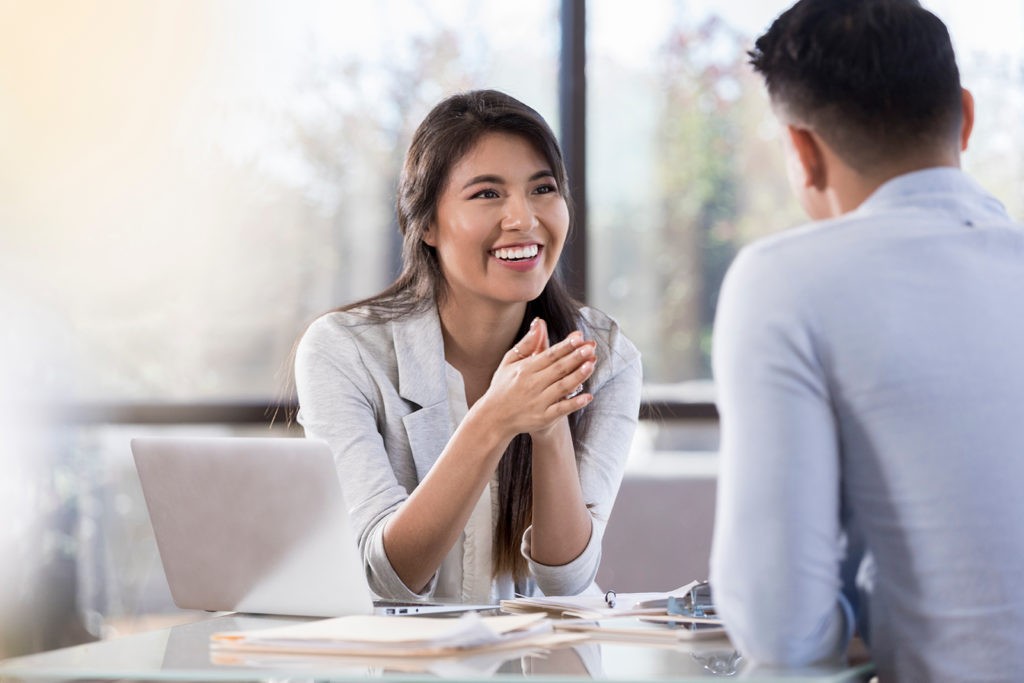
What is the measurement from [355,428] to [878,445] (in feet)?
3.72

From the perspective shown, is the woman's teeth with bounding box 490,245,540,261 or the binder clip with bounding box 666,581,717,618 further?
the woman's teeth with bounding box 490,245,540,261

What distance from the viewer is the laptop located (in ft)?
4.76

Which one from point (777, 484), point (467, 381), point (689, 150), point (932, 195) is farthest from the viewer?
point (689, 150)

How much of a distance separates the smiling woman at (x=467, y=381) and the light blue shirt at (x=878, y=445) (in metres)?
0.75

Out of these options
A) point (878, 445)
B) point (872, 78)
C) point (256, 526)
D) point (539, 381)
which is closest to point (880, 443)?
point (878, 445)

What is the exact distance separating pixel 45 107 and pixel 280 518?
2.69 meters

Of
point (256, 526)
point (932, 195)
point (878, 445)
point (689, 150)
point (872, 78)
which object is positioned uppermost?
point (689, 150)

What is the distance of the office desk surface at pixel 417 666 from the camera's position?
1.08 m

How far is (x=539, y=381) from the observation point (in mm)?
1711

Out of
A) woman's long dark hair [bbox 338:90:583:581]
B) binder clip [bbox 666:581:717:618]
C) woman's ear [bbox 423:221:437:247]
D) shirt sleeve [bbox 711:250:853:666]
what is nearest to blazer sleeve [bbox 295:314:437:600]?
woman's long dark hair [bbox 338:90:583:581]

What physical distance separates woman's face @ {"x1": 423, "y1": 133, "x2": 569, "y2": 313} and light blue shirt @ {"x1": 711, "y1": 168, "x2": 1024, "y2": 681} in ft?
3.56

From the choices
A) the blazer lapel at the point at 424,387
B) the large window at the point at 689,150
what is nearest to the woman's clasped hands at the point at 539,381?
the blazer lapel at the point at 424,387

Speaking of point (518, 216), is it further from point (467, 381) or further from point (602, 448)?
point (602, 448)

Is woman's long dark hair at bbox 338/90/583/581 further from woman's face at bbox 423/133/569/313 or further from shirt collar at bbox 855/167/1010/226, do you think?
Result: shirt collar at bbox 855/167/1010/226
